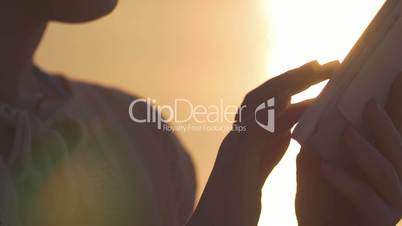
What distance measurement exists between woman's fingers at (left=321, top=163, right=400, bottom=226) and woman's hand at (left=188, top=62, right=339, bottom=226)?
7 cm

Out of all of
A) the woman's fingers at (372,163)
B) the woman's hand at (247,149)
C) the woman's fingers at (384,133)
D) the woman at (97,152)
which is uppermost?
the woman's fingers at (384,133)

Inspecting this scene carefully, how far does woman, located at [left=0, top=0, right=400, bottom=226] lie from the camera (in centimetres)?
69

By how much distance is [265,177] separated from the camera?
727mm

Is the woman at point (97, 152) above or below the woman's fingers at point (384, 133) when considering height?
below

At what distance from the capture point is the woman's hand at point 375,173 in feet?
2.12

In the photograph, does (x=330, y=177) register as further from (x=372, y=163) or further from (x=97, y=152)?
(x=97, y=152)

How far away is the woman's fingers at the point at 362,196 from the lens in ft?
2.14

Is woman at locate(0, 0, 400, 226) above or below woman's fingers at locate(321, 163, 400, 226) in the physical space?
below

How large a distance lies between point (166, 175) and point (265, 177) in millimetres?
254

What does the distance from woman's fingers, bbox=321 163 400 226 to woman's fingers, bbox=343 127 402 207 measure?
1 centimetres

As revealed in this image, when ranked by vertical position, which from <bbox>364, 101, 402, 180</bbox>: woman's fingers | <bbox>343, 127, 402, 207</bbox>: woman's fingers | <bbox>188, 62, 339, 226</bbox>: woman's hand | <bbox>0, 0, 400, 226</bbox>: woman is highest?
<bbox>364, 101, 402, 180</bbox>: woman's fingers

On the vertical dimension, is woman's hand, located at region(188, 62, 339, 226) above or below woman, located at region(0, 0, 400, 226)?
above

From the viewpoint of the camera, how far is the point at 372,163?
0.65 m

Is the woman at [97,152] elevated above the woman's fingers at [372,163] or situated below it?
below
